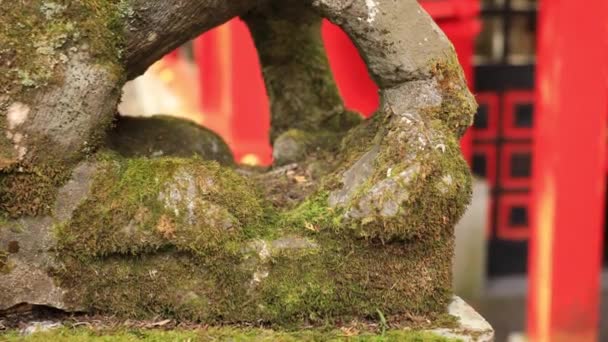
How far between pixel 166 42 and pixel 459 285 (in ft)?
12.1

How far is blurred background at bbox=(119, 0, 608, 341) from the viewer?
3564mm

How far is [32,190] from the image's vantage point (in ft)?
4.65

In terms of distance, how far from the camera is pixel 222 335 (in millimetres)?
1393

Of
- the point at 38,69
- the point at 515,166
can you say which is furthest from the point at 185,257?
the point at 515,166

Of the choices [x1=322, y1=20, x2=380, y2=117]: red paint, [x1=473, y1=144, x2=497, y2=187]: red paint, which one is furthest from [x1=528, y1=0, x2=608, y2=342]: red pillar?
[x1=473, y1=144, x2=497, y2=187]: red paint

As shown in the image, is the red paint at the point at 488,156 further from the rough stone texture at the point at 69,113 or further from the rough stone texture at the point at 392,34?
the rough stone texture at the point at 69,113

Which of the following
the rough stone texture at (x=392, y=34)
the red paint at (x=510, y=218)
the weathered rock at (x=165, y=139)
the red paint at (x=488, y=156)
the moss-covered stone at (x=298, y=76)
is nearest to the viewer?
the rough stone texture at (x=392, y=34)

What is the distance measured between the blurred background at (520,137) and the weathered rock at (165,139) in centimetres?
57

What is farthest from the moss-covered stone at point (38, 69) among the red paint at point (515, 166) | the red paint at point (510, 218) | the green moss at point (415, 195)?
the red paint at point (510, 218)

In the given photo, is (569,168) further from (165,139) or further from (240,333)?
(240,333)

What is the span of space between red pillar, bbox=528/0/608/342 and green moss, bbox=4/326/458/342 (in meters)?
2.43

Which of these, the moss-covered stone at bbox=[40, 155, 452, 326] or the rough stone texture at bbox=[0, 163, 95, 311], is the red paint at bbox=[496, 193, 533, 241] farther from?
the rough stone texture at bbox=[0, 163, 95, 311]

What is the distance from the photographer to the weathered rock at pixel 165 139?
1741mm

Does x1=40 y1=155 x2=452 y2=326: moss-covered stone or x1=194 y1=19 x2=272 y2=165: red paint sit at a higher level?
x1=194 y1=19 x2=272 y2=165: red paint
